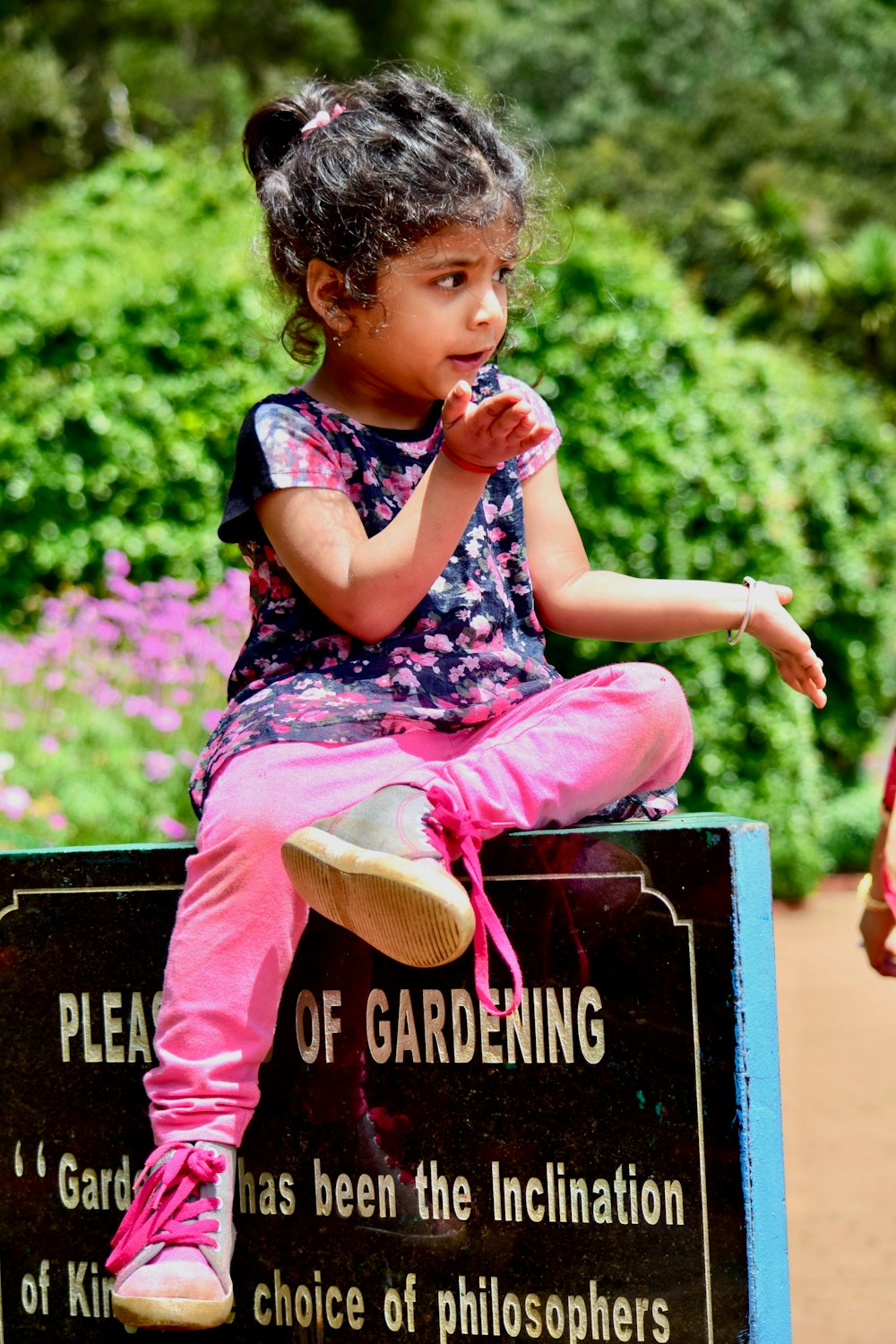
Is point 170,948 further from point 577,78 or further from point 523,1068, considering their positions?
point 577,78

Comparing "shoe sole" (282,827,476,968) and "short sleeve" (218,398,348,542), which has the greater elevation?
"short sleeve" (218,398,348,542)

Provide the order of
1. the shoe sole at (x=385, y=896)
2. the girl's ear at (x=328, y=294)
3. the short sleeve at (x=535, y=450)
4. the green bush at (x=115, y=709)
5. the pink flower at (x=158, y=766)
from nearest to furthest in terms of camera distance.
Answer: the shoe sole at (x=385, y=896) < the girl's ear at (x=328, y=294) < the short sleeve at (x=535, y=450) < the green bush at (x=115, y=709) < the pink flower at (x=158, y=766)

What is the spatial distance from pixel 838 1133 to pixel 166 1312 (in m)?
3.17

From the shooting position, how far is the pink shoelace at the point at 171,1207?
1.71 m

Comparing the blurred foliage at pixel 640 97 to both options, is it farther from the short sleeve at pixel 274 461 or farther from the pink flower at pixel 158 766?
the short sleeve at pixel 274 461

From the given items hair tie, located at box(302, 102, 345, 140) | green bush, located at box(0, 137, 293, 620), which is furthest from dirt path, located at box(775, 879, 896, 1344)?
green bush, located at box(0, 137, 293, 620)

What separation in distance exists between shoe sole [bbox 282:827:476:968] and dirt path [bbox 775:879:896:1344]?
72.2 inches

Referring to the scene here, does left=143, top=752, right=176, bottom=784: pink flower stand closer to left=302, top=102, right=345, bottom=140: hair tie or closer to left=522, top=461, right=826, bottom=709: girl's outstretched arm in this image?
left=522, top=461, right=826, bottom=709: girl's outstretched arm

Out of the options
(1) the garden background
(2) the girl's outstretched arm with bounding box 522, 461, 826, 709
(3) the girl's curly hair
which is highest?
(1) the garden background

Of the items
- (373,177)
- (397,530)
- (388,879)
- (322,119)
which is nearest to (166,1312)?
(388,879)

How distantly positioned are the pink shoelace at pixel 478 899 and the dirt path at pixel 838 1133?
1.66 metres

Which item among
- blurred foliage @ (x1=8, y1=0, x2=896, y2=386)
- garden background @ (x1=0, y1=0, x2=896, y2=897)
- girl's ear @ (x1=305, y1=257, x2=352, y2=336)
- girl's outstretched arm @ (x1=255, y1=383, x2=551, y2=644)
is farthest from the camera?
blurred foliage @ (x1=8, y1=0, x2=896, y2=386)

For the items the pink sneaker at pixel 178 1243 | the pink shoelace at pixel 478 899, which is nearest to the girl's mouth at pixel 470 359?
the pink shoelace at pixel 478 899

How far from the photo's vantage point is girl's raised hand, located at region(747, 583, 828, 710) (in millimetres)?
2016
